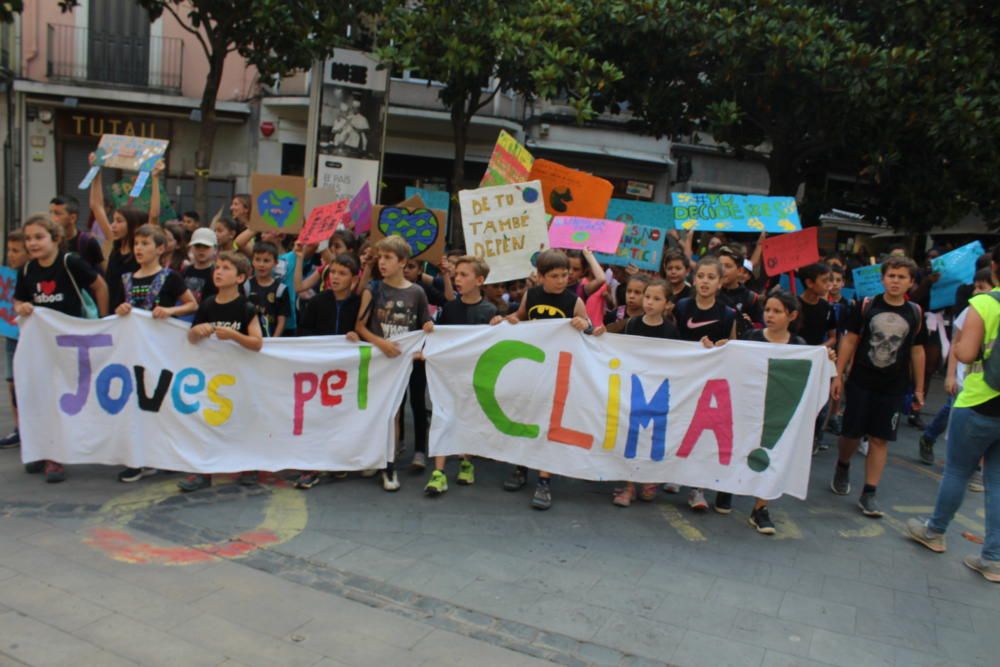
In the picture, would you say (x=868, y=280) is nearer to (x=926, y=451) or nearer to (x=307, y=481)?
(x=926, y=451)

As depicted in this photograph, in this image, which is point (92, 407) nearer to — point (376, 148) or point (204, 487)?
point (204, 487)

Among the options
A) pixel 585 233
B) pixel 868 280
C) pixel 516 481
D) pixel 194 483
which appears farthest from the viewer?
pixel 868 280

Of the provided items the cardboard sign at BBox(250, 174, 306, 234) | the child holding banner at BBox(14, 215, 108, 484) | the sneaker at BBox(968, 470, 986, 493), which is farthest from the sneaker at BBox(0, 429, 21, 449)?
the sneaker at BBox(968, 470, 986, 493)

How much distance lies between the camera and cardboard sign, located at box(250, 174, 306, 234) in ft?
23.4

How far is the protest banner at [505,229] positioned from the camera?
5.92 metres

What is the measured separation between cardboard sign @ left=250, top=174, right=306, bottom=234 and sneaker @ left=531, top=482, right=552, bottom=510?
377 cm

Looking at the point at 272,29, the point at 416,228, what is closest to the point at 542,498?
the point at 416,228

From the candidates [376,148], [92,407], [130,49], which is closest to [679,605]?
[92,407]

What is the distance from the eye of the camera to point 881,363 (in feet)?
16.9

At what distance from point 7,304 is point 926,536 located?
21.6 feet

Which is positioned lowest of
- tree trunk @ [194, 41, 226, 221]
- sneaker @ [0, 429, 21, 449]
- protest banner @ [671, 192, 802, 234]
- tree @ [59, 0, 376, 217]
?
sneaker @ [0, 429, 21, 449]

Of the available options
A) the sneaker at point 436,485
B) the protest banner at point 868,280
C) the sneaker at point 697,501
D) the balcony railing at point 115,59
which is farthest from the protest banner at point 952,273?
the balcony railing at point 115,59

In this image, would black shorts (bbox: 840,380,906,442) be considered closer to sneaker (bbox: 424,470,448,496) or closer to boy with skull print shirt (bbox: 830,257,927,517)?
boy with skull print shirt (bbox: 830,257,927,517)

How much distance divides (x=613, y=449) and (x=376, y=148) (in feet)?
21.6
